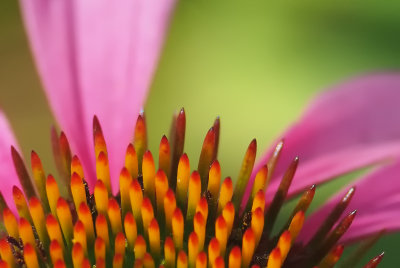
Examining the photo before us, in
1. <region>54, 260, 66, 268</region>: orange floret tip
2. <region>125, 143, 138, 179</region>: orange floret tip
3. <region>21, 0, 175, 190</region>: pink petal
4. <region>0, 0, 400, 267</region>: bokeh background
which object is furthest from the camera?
<region>0, 0, 400, 267</region>: bokeh background

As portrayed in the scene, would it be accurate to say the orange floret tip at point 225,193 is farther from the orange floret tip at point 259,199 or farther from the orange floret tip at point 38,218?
the orange floret tip at point 38,218

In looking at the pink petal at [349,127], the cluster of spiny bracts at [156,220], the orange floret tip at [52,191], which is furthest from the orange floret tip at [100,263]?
the pink petal at [349,127]

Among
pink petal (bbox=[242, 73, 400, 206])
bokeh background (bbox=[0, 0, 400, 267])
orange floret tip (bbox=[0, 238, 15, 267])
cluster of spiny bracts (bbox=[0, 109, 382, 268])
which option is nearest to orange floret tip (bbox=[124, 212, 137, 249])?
cluster of spiny bracts (bbox=[0, 109, 382, 268])

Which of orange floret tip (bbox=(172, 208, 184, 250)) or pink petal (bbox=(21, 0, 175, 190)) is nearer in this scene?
orange floret tip (bbox=(172, 208, 184, 250))

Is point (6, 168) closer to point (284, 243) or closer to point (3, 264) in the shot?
point (3, 264)

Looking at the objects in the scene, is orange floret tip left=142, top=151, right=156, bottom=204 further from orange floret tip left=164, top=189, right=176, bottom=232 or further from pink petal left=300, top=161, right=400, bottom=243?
pink petal left=300, top=161, right=400, bottom=243

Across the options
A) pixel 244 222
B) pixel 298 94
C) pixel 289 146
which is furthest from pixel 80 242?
pixel 298 94

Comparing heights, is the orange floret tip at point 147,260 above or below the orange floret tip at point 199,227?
below
